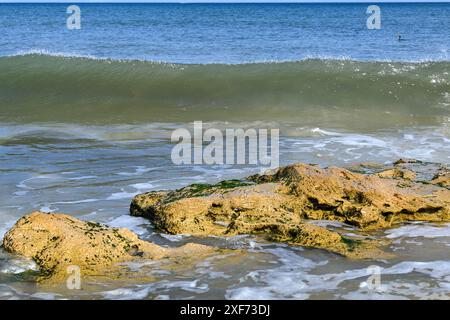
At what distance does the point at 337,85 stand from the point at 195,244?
10778 millimetres

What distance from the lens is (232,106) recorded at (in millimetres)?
13734

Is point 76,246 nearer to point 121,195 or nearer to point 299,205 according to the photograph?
point 299,205

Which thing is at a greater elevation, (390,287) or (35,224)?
(35,224)

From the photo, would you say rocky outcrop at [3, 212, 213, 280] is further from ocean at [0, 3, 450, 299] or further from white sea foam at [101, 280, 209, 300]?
white sea foam at [101, 280, 209, 300]

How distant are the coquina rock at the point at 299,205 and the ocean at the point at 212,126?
0.44ft

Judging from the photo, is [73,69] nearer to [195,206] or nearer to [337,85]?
[337,85]

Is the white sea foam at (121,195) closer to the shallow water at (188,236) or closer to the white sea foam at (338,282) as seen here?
the shallow water at (188,236)

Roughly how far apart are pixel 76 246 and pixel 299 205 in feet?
6.38

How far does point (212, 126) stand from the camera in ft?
38.2

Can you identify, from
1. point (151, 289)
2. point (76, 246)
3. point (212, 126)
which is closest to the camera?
point (151, 289)

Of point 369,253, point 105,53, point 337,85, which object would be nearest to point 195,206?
point 369,253

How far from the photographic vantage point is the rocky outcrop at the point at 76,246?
448 cm

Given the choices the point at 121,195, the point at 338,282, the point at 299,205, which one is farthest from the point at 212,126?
the point at 338,282

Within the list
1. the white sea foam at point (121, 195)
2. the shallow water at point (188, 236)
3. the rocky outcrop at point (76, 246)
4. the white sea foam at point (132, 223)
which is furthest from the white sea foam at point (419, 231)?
the white sea foam at point (121, 195)
